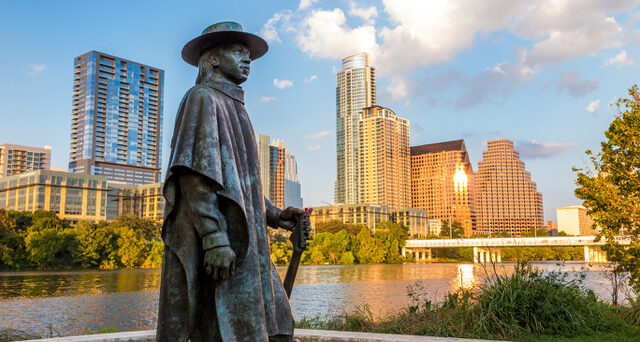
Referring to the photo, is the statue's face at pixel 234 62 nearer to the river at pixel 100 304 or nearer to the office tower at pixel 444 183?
the river at pixel 100 304

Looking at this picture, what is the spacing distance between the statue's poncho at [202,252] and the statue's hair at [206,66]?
19 cm

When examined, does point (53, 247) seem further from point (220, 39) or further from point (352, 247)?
point (220, 39)

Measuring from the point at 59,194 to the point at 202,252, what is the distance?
83.0m

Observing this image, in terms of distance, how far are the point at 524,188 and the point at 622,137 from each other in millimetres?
181659

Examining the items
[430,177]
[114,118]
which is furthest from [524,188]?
[114,118]

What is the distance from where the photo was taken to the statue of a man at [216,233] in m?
3.16

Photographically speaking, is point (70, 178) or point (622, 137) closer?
point (622, 137)

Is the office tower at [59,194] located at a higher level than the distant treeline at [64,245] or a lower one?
higher

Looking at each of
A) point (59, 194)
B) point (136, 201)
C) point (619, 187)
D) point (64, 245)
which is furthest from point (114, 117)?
point (619, 187)

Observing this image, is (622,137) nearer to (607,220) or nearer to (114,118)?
(607,220)

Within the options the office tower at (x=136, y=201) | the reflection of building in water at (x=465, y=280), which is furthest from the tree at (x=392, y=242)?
the office tower at (x=136, y=201)

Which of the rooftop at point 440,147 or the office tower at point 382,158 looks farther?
the rooftop at point 440,147

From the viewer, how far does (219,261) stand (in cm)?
306

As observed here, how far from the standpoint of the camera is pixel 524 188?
7170 inches
